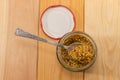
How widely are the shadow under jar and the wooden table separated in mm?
31

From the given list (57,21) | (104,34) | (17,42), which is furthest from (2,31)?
(104,34)

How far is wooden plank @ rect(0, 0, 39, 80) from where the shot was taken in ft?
2.50

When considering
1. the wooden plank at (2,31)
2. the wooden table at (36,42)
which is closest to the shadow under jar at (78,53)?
the wooden table at (36,42)

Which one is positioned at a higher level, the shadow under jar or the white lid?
the white lid

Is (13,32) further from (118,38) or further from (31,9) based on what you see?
(118,38)

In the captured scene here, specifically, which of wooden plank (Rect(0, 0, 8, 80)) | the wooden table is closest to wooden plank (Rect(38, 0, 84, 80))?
the wooden table

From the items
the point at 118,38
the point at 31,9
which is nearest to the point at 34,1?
the point at 31,9

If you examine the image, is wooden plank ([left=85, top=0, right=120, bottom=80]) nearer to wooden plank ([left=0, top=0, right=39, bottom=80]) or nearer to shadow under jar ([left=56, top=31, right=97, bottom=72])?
shadow under jar ([left=56, top=31, right=97, bottom=72])

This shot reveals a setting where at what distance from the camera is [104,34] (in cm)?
76

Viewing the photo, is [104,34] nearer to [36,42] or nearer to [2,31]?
[36,42]

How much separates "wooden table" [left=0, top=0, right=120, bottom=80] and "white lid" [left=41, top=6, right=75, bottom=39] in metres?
0.03

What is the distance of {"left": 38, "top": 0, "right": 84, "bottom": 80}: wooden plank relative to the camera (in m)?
0.76

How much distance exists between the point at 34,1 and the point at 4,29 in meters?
0.12

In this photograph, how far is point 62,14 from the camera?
787 mm
